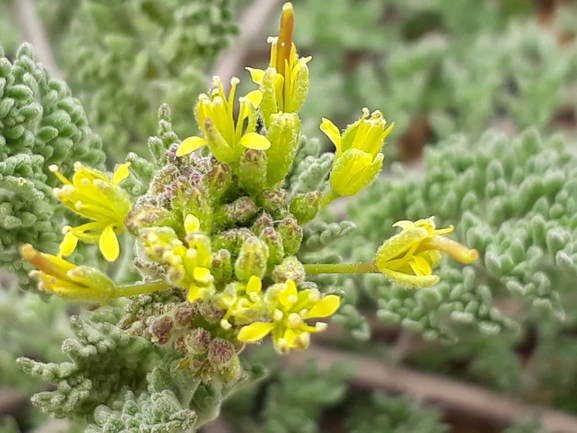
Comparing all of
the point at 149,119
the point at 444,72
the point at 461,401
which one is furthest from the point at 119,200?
the point at 444,72

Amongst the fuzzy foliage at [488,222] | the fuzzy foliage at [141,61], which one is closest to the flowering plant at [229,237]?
the fuzzy foliage at [488,222]

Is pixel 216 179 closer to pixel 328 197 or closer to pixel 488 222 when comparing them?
pixel 328 197

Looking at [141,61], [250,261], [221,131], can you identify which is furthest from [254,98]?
[141,61]

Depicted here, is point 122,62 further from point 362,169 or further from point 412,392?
point 412,392

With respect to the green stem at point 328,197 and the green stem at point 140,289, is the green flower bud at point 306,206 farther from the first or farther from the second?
the green stem at point 140,289

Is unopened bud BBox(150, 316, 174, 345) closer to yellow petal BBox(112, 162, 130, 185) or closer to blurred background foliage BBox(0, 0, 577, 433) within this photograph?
yellow petal BBox(112, 162, 130, 185)
